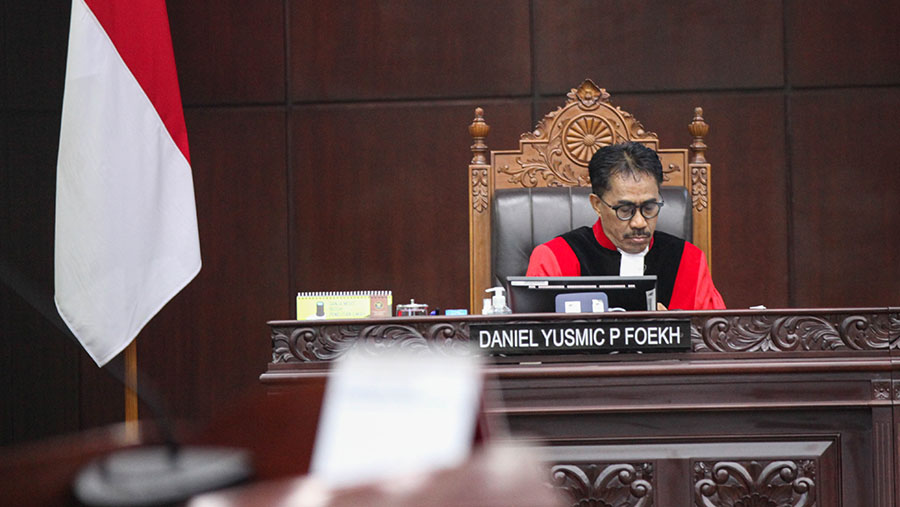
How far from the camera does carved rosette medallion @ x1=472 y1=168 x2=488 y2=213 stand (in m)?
3.00

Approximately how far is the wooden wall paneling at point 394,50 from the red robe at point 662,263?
1349 millimetres

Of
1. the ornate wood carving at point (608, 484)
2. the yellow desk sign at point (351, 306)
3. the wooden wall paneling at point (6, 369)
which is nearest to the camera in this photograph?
the ornate wood carving at point (608, 484)

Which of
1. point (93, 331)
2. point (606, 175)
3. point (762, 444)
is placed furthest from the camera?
point (606, 175)

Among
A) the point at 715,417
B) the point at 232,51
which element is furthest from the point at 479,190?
the point at 232,51

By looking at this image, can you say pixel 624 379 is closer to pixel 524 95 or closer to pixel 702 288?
pixel 702 288

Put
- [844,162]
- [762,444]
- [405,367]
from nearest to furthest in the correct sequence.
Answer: [405,367], [762,444], [844,162]

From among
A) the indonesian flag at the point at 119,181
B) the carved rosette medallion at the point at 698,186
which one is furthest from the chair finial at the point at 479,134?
the indonesian flag at the point at 119,181

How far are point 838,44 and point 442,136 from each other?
193 centimetres

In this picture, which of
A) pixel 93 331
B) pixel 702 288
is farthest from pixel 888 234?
pixel 93 331

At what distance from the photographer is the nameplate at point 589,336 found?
1812 millimetres

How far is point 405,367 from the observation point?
408 millimetres

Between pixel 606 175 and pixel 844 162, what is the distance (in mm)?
1735

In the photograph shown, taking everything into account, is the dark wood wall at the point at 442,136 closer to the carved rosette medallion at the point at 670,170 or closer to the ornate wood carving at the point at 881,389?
the carved rosette medallion at the point at 670,170

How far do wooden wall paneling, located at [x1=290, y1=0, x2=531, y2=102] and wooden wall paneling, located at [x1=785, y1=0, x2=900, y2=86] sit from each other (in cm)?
141
